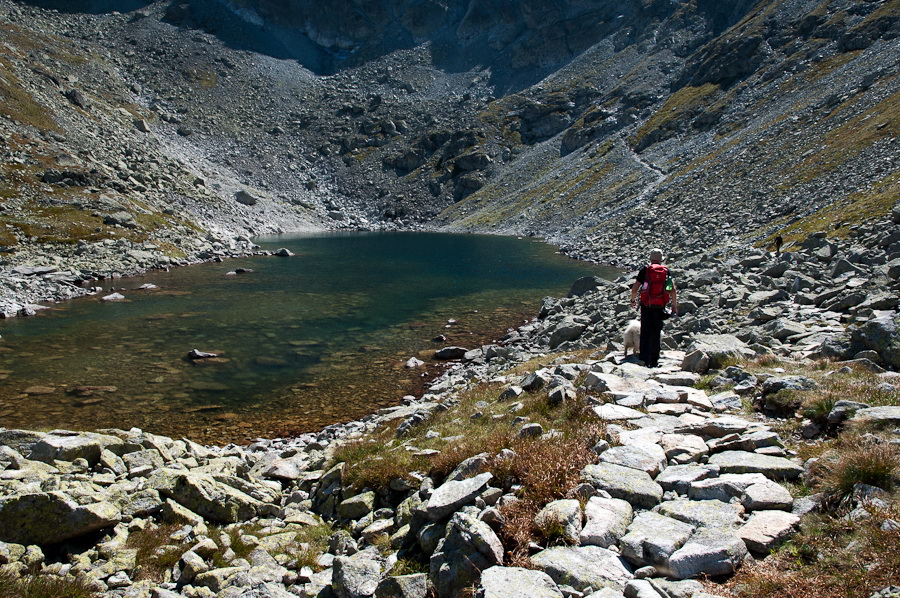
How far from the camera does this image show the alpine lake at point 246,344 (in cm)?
1891

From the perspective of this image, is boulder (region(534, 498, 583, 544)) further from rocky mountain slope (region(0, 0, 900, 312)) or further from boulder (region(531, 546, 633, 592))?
rocky mountain slope (region(0, 0, 900, 312))

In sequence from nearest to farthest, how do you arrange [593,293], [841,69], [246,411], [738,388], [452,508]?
[452,508], [738,388], [246,411], [593,293], [841,69]

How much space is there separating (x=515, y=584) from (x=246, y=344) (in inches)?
985

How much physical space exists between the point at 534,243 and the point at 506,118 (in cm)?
8702

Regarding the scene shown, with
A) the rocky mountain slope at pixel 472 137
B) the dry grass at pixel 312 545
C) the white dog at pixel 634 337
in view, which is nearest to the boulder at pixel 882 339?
the white dog at pixel 634 337

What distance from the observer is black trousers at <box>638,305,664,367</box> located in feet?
44.2

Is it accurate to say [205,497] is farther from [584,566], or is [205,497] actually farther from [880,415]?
[880,415]

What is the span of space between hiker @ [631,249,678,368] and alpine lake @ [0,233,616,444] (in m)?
10.1

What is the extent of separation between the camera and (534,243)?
85.1 m

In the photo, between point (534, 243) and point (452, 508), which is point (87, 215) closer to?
point (534, 243)

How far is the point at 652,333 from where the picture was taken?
13.5 meters

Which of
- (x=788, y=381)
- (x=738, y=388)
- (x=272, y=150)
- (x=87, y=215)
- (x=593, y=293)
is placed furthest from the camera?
(x=272, y=150)

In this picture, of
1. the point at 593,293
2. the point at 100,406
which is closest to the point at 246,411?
the point at 100,406

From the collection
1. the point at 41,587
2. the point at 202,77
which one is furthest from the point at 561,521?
the point at 202,77
